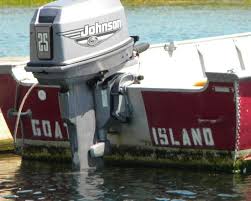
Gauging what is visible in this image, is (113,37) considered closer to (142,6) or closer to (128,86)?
(128,86)

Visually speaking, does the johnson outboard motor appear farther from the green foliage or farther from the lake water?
the green foliage

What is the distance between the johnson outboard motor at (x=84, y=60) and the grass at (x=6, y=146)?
2110 millimetres

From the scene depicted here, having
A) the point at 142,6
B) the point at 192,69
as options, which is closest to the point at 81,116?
the point at 192,69

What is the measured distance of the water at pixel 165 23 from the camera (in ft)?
122

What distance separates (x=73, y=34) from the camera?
36.2 ft

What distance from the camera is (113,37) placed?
11461 millimetres

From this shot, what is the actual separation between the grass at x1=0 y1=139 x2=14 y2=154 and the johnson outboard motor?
2110mm

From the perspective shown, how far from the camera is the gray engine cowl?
10984 millimetres

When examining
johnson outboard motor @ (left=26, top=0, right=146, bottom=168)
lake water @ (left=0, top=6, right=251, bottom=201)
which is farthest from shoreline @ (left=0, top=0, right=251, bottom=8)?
johnson outboard motor @ (left=26, top=0, right=146, bottom=168)

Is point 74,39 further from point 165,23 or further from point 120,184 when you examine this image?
point 165,23

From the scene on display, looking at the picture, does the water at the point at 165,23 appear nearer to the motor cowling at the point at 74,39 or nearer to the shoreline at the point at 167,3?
the shoreline at the point at 167,3

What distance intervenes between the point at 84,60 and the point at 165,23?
122 ft

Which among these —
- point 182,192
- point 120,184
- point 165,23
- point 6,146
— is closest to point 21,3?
point 165,23

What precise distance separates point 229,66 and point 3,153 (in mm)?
3409
